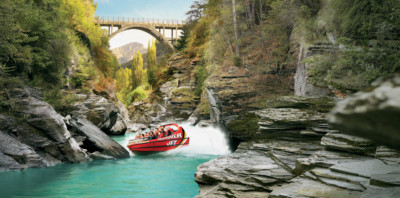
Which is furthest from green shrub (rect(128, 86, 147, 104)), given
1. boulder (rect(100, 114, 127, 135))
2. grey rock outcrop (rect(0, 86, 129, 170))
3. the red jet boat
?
grey rock outcrop (rect(0, 86, 129, 170))

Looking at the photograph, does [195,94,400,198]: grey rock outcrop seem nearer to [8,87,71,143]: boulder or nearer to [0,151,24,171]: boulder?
[0,151,24,171]: boulder

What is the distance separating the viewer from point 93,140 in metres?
18.0

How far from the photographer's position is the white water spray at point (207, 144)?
20.6m

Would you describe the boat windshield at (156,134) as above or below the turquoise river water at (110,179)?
above

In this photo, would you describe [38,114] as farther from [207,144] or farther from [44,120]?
[207,144]

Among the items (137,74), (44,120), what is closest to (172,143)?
(44,120)

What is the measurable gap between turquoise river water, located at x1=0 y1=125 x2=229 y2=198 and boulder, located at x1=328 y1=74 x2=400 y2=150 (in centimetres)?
960

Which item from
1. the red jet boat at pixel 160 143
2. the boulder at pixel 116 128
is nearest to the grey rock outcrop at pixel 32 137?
the red jet boat at pixel 160 143

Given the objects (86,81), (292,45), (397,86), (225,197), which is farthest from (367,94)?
(86,81)

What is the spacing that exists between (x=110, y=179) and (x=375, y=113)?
13.1 metres

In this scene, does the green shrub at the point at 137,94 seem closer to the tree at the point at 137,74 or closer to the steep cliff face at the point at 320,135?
the tree at the point at 137,74

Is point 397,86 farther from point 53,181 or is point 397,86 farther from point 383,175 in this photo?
point 53,181

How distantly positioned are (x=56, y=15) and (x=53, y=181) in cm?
1485

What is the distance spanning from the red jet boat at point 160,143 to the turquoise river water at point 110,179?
150cm
